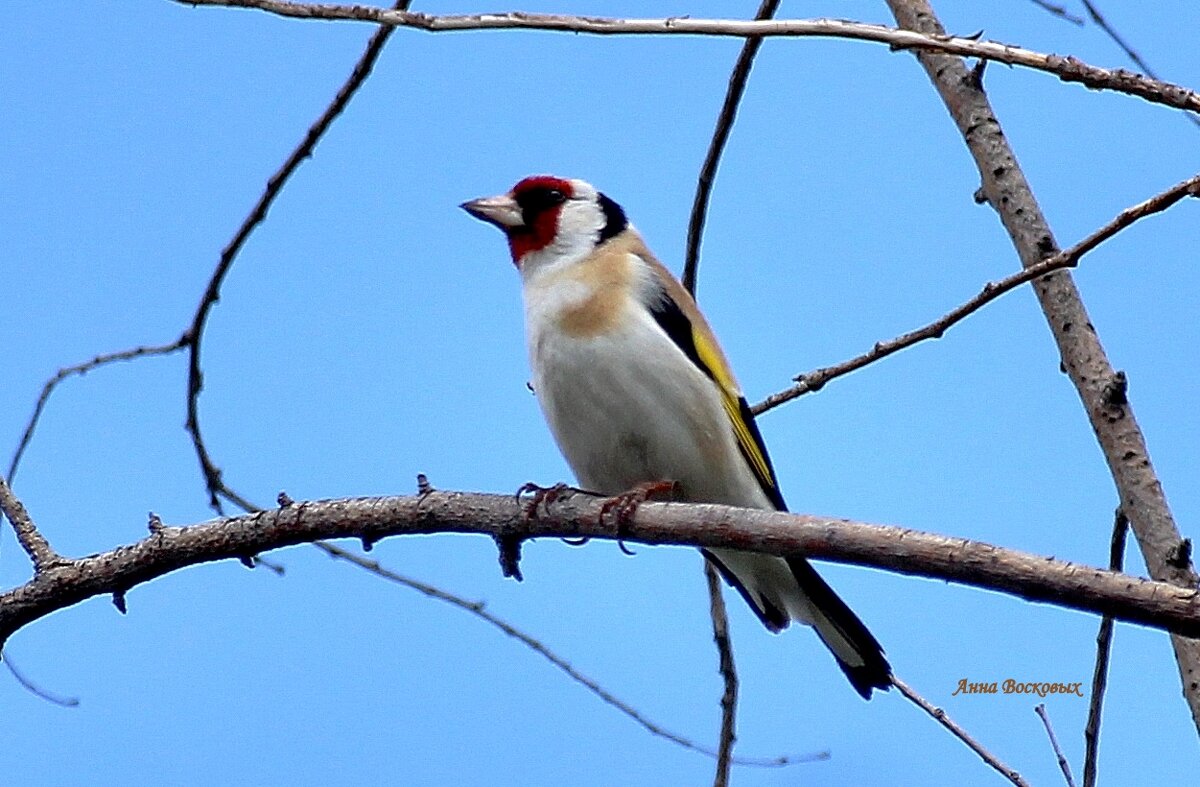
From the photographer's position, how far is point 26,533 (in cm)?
347

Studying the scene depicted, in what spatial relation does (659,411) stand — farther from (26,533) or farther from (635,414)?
(26,533)

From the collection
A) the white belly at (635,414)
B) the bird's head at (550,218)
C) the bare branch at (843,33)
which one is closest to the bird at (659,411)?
the white belly at (635,414)

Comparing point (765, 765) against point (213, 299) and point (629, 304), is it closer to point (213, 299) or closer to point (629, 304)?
point (629, 304)

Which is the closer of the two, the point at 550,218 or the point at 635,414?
the point at 635,414

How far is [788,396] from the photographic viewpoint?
4.06 m

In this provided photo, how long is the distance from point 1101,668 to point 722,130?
76.3 inches

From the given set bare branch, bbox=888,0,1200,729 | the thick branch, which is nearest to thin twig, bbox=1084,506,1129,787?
bare branch, bbox=888,0,1200,729

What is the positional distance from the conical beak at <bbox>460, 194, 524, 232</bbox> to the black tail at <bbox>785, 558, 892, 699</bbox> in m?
1.58

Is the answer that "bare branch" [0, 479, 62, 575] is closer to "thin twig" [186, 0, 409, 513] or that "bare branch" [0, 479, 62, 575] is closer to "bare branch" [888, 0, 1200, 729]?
"thin twig" [186, 0, 409, 513]

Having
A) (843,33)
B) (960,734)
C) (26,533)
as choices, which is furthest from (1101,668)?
(26,533)

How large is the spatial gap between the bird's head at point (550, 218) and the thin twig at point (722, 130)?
51 cm

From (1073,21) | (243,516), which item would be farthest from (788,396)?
(243,516)

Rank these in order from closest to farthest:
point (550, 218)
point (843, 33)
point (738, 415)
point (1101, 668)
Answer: point (843, 33) → point (1101, 668) → point (738, 415) → point (550, 218)

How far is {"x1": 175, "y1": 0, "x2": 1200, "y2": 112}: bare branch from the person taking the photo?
2.41 metres
